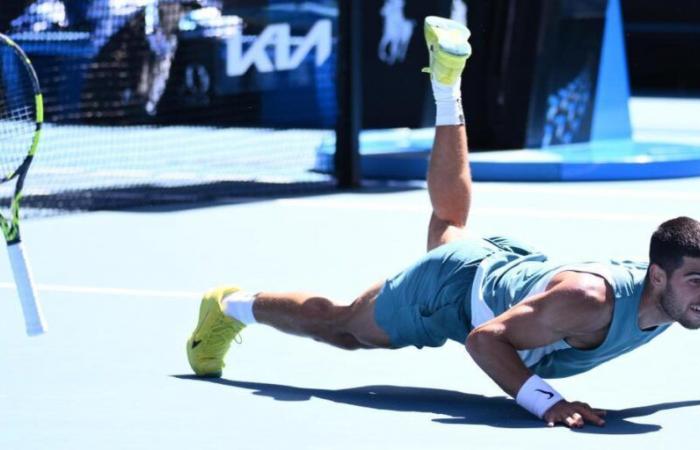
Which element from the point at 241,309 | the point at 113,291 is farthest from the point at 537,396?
the point at 113,291

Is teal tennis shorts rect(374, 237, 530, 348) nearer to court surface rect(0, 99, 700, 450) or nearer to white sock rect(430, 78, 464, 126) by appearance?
court surface rect(0, 99, 700, 450)

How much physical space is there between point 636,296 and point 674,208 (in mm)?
5874

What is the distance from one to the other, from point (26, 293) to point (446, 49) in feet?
6.46

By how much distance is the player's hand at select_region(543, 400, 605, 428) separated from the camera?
177 inches

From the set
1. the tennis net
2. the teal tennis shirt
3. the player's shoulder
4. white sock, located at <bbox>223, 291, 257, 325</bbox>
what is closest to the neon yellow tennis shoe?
the teal tennis shirt

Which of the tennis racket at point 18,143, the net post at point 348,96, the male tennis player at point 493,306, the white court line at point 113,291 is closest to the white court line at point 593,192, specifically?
the net post at point 348,96

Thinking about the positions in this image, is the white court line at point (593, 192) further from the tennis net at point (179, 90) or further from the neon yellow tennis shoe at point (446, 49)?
the neon yellow tennis shoe at point (446, 49)

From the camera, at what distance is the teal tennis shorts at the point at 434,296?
4.98 m

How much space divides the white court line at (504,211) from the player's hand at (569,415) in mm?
5179

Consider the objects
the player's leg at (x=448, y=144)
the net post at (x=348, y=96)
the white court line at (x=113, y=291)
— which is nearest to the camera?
the player's leg at (x=448, y=144)

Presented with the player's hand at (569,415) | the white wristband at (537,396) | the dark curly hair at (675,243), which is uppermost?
the dark curly hair at (675,243)

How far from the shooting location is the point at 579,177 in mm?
11805

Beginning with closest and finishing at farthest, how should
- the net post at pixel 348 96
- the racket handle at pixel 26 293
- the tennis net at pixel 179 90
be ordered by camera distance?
the racket handle at pixel 26 293
the net post at pixel 348 96
the tennis net at pixel 179 90

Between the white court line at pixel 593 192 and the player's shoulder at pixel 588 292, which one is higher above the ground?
the player's shoulder at pixel 588 292
